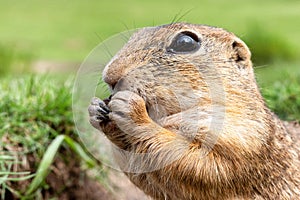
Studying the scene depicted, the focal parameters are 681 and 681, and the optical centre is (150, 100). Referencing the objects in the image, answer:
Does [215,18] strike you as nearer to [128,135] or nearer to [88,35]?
[88,35]

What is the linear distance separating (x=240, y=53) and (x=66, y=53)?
8512mm

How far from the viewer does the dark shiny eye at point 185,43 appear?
9.92 ft

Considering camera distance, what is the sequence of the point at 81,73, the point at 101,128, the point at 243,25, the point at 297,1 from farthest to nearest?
the point at 297,1, the point at 243,25, the point at 81,73, the point at 101,128

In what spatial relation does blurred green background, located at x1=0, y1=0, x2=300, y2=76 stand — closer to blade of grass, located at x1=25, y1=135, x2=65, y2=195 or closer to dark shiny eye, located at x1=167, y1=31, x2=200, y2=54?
blade of grass, located at x1=25, y1=135, x2=65, y2=195

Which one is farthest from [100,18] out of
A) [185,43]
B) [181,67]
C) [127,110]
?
[127,110]

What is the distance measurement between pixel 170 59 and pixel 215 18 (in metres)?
9.51

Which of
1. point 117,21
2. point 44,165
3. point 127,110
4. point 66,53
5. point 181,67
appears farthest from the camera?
point 117,21

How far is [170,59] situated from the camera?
2.97m

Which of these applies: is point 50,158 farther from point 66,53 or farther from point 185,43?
point 66,53

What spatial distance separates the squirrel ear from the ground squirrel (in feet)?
0.18

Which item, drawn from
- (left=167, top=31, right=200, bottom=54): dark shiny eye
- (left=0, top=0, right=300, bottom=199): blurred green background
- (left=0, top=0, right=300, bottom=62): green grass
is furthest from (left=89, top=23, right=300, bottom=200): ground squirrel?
(left=0, top=0, right=300, bottom=62): green grass

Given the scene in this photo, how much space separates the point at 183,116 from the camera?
2.91m

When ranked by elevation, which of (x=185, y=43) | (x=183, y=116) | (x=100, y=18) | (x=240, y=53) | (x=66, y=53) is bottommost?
(x=100, y=18)

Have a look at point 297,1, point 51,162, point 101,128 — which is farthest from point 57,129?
point 297,1
